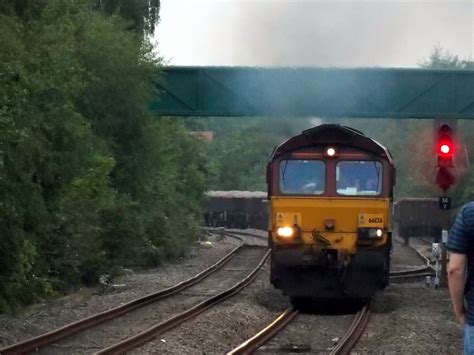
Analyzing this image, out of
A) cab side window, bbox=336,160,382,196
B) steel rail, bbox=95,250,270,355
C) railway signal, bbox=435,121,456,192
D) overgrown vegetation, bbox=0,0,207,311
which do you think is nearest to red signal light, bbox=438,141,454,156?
railway signal, bbox=435,121,456,192

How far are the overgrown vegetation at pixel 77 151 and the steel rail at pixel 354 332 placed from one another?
4980 mm

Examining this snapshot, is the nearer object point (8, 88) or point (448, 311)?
point (8, 88)

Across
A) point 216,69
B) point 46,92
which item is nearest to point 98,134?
point 216,69

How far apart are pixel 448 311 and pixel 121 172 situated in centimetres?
1358

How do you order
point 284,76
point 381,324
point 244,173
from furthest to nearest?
point 244,173, point 284,76, point 381,324

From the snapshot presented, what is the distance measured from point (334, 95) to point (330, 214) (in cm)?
1200

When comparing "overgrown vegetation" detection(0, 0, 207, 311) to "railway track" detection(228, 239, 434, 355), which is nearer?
"railway track" detection(228, 239, 434, 355)

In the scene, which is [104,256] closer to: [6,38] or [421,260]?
[6,38]

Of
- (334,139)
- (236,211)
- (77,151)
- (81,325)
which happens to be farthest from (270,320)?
(236,211)

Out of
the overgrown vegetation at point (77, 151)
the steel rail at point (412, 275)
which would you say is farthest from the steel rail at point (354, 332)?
the steel rail at point (412, 275)

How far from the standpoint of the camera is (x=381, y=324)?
15672 mm

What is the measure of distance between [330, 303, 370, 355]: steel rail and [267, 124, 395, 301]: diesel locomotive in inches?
21.1

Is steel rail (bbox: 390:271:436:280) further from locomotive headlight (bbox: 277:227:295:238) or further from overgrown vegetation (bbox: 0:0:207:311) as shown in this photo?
locomotive headlight (bbox: 277:227:295:238)

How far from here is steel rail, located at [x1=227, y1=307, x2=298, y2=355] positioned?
12273mm
